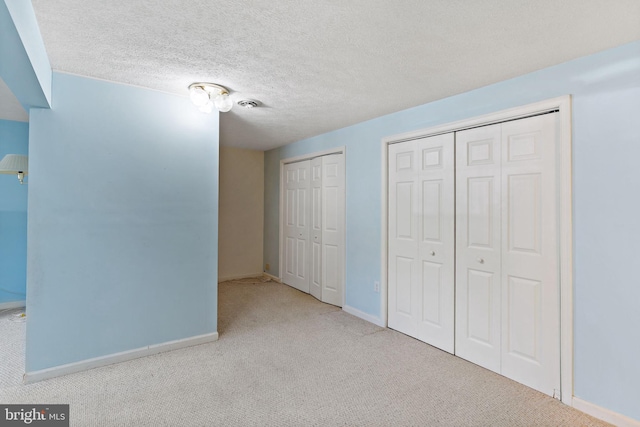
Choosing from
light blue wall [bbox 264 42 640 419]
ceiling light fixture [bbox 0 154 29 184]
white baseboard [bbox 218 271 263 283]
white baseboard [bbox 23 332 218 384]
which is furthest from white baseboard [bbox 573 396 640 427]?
ceiling light fixture [bbox 0 154 29 184]

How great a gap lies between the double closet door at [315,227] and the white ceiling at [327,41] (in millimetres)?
1679

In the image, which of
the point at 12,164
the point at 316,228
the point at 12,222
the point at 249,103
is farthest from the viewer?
the point at 316,228

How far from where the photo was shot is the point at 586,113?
1.99m

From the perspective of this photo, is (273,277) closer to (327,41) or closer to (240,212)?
(240,212)

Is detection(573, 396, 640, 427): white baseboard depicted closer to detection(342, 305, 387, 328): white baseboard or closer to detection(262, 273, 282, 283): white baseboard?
detection(342, 305, 387, 328): white baseboard

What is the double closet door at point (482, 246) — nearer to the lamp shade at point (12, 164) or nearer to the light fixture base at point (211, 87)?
the light fixture base at point (211, 87)

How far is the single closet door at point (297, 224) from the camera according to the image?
4.70 meters

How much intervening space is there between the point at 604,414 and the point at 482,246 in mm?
1238

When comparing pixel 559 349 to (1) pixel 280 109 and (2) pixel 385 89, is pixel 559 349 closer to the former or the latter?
(2) pixel 385 89

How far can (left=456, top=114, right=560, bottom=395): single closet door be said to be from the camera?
218 centimetres

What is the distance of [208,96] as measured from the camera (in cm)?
256

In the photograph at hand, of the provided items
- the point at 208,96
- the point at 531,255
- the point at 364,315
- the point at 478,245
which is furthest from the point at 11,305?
the point at 531,255

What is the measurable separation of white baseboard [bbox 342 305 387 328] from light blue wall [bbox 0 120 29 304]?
415 cm

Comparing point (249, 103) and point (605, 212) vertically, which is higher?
point (249, 103)
